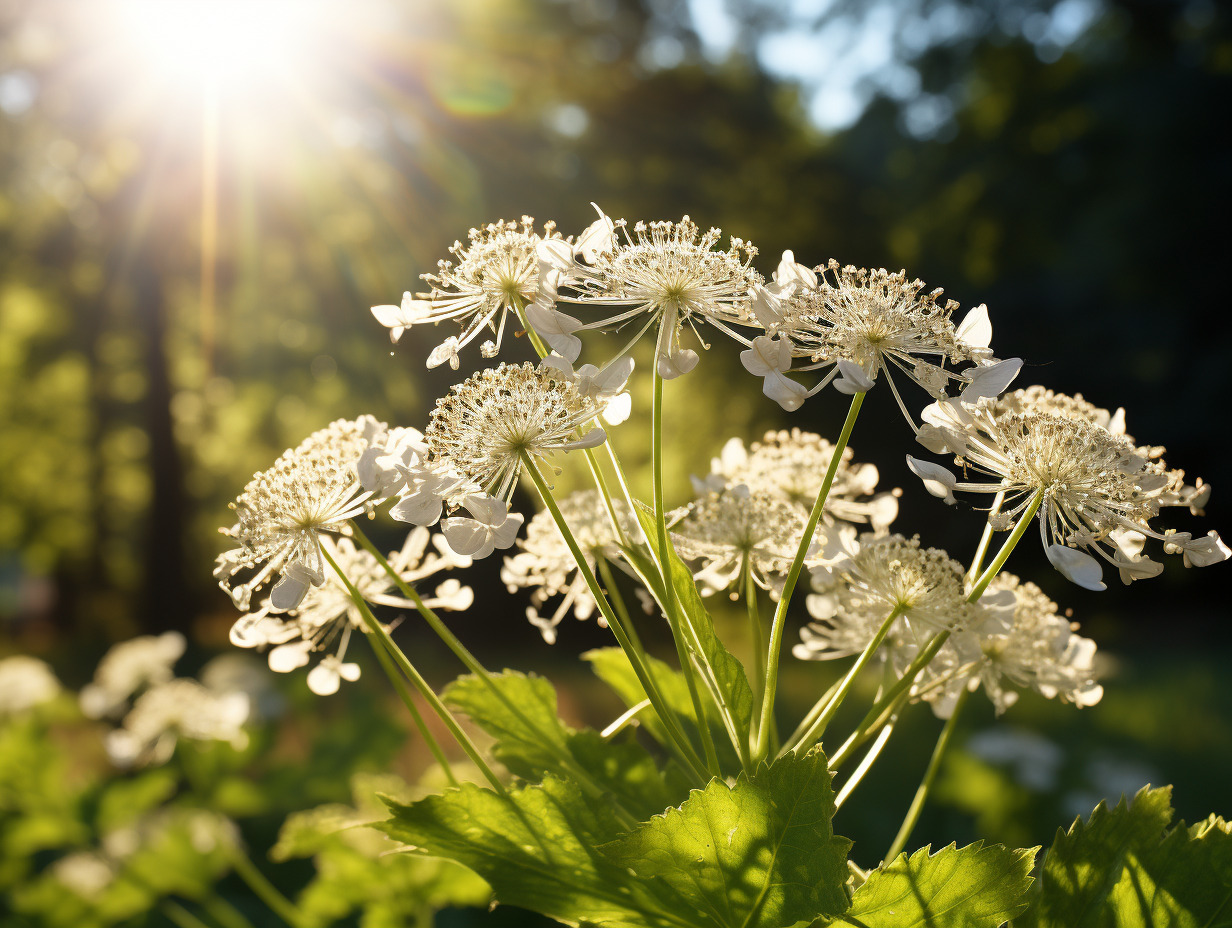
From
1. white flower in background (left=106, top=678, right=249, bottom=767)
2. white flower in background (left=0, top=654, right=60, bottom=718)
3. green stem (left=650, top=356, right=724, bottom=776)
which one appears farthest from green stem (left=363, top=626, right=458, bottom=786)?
white flower in background (left=0, top=654, right=60, bottom=718)

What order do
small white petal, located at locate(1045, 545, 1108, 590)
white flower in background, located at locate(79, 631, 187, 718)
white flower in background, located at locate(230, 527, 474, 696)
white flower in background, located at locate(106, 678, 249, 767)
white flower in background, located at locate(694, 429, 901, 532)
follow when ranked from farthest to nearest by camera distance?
1. white flower in background, located at locate(79, 631, 187, 718)
2. white flower in background, located at locate(106, 678, 249, 767)
3. white flower in background, located at locate(694, 429, 901, 532)
4. white flower in background, located at locate(230, 527, 474, 696)
5. small white petal, located at locate(1045, 545, 1108, 590)

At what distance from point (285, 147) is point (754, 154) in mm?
6635

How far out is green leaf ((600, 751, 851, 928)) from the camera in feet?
2.27

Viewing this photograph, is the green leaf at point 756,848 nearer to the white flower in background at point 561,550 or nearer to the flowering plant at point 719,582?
the flowering plant at point 719,582

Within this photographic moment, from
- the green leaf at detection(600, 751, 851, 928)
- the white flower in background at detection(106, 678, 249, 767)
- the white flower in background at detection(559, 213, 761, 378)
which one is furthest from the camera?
the white flower in background at detection(106, 678, 249, 767)

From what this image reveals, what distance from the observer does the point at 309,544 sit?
90 centimetres

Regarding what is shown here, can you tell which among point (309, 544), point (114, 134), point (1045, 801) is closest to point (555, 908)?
point (309, 544)

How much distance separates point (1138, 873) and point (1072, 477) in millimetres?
360

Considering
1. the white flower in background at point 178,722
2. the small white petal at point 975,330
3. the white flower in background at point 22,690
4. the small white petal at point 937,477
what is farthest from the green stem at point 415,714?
the white flower in background at point 22,690

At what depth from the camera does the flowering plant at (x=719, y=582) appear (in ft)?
2.36

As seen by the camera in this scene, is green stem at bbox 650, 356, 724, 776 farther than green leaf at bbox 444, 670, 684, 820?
No

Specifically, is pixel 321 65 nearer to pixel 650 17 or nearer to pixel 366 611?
pixel 650 17

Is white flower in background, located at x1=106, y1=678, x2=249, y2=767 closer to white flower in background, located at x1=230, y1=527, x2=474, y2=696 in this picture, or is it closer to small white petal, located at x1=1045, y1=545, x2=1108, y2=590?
white flower in background, located at x1=230, y1=527, x2=474, y2=696

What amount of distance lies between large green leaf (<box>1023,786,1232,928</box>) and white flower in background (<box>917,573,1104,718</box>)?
7.3 inches
